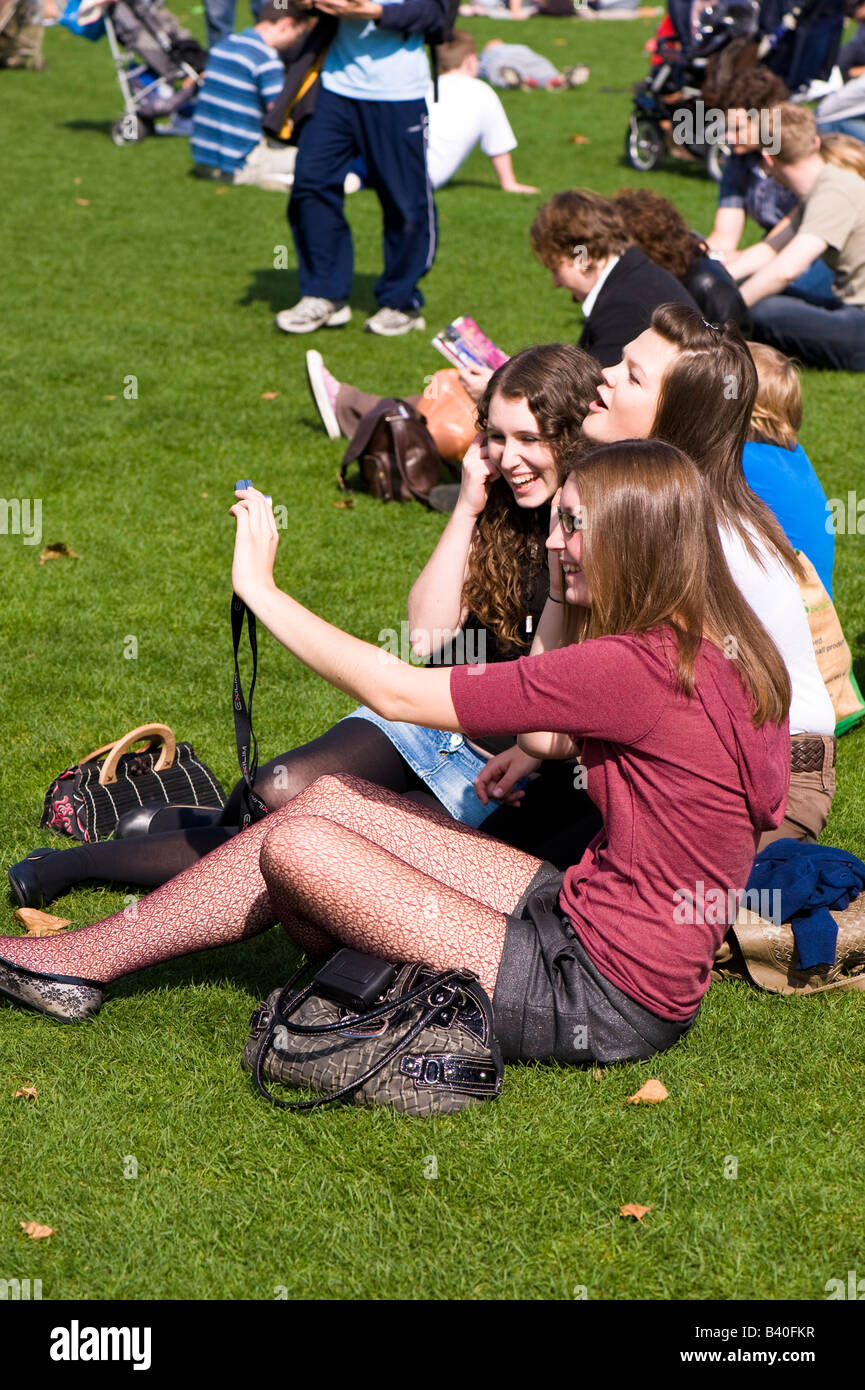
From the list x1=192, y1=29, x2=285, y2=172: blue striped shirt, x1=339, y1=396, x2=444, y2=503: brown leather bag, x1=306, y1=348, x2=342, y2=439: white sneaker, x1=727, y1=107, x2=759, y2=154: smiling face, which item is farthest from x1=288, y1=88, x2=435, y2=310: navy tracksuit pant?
x1=192, y1=29, x2=285, y2=172: blue striped shirt

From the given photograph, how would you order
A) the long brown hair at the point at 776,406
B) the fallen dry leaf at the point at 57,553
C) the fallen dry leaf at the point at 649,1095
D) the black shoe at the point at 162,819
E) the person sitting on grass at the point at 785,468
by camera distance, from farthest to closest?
the fallen dry leaf at the point at 57,553 → the long brown hair at the point at 776,406 → the person sitting on grass at the point at 785,468 → the black shoe at the point at 162,819 → the fallen dry leaf at the point at 649,1095

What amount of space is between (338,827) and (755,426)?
2190mm

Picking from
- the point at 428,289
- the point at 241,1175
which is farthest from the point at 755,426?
the point at 428,289

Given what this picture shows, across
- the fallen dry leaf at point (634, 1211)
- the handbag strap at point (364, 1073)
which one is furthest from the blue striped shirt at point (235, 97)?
the fallen dry leaf at point (634, 1211)

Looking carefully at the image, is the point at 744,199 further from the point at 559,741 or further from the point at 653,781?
the point at 653,781

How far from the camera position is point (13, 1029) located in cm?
365

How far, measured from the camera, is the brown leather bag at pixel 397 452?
7.17 meters

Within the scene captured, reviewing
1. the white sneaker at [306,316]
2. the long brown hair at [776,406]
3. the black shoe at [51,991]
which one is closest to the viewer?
the black shoe at [51,991]

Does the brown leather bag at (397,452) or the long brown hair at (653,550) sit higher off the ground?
the long brown hair at (653,550)

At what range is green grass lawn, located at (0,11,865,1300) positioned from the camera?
2.94 m

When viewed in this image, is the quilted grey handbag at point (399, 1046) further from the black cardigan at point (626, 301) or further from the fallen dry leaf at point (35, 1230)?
the black cardigan at point (626, 301)

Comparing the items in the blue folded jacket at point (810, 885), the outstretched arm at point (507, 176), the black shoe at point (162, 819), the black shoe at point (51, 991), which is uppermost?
the blue folded jacket at point (810, 885)

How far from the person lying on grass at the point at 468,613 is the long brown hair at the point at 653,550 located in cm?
99

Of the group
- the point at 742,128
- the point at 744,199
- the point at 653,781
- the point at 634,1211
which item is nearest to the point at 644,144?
the point at 744,199
